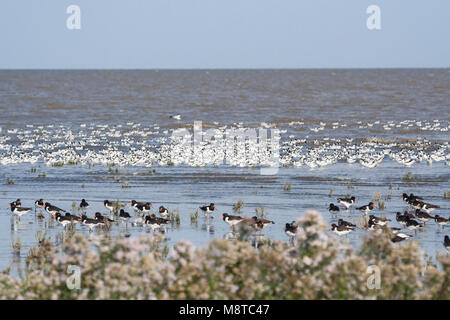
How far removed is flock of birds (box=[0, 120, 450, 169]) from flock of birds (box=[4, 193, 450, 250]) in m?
10.1

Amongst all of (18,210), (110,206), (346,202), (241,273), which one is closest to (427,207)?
(346,202)

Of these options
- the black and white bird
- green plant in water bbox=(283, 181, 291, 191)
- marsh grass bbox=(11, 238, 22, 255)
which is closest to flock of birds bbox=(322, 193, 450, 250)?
green plant in water bbox=(283, 181, 291, 191)

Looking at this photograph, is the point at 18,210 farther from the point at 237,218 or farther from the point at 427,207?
the point at 427,207

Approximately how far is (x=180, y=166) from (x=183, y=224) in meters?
12.2

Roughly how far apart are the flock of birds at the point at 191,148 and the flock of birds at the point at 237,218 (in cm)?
1014

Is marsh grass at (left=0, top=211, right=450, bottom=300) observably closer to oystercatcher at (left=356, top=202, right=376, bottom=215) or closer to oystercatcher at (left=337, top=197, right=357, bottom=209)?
oystercatcher at (left=356, top=202, right=376, bottom=215)

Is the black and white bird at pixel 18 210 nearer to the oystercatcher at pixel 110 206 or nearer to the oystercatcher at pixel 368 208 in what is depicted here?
the oystercatcher at pixel 110 206

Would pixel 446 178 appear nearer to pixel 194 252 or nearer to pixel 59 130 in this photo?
pixel 194 252

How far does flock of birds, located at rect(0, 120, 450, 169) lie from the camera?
31047 mm

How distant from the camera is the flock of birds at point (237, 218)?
16.2 m

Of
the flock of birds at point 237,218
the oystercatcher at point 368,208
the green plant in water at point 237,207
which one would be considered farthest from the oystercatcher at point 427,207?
the green plant in water at point 237,207

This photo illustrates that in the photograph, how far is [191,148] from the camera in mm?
36938

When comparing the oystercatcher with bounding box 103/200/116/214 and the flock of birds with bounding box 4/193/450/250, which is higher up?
the oystercatcher with bounding box 103/200/116/214
